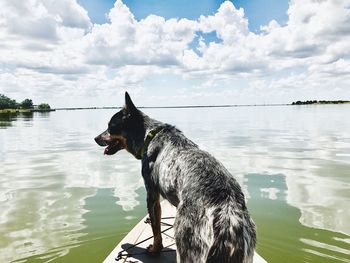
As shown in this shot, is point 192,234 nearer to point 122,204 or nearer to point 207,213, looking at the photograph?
point 207,213

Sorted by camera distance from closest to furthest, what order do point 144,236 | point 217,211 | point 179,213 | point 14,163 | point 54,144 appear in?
point 217,211
point 179,213
point 144,236
point 14,163
point 54,144

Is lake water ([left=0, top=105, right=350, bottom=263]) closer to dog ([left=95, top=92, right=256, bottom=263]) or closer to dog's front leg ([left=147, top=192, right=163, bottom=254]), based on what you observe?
dog's front leg ([left=147, top=192, right=163, bottom=254])

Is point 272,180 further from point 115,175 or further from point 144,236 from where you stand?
point 144,236

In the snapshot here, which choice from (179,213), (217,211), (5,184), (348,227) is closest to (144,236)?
(179,213)

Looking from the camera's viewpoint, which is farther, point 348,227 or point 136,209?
point 136,209

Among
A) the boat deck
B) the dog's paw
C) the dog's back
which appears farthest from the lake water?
the dog's back

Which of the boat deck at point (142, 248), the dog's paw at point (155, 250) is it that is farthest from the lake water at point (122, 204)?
the dog's paw at point (155, 250)

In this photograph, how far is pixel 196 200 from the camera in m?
4.95

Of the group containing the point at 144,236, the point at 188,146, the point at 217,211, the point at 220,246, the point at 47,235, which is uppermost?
the point at 188,146

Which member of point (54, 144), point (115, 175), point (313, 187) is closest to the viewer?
point (313, 187)

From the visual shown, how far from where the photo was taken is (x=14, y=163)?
24875 millimetres

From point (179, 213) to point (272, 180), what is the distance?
14.1m

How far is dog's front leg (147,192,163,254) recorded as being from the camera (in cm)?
753

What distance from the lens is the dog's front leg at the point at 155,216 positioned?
24.7ft
